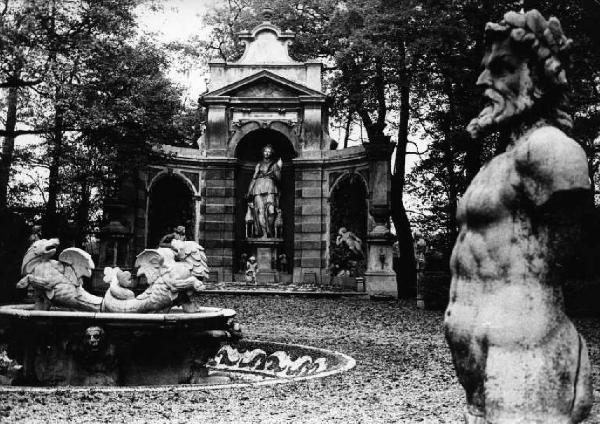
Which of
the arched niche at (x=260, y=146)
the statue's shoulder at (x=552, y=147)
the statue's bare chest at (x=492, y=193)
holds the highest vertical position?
the arched niche at (x=260, y=146)

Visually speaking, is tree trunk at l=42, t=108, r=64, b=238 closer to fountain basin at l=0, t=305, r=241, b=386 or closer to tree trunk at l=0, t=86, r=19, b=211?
tree trunk at l=0, t=86, r=19, b=211

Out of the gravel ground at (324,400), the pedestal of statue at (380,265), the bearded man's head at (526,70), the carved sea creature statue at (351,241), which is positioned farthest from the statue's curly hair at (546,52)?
the carved sea creature statue at (351,241)

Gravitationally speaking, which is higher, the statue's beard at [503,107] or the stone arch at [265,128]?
the stone arch at [265,128]

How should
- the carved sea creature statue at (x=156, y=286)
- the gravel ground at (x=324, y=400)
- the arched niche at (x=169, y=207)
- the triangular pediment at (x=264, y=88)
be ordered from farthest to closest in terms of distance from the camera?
the arched niche at (x=169, y=207)
the triangular pediment at (x=264, y=88)
the carved sea creature statue at (x=156, y=286)
the gravel ground at (x=324, y=400)

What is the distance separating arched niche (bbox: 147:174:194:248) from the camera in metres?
26.0

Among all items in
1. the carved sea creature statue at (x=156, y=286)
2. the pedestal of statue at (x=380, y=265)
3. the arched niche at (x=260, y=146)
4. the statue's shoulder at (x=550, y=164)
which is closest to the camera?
the statue's shoulder at (x=550, y=164)

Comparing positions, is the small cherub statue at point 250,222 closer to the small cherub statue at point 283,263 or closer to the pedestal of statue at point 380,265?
the small cherub statue at point 283,263

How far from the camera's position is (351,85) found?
80.8 feet

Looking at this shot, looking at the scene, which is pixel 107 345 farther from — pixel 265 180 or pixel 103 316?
pixel 265 180

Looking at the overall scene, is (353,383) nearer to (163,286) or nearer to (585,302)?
(163,286)

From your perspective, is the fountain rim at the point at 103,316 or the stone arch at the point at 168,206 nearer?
the fountain rim at the point at 103,316

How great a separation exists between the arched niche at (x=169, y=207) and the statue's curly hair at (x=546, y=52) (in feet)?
77.8

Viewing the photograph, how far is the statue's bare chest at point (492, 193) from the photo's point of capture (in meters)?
2.83

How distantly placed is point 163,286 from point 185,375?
117 centimetres
